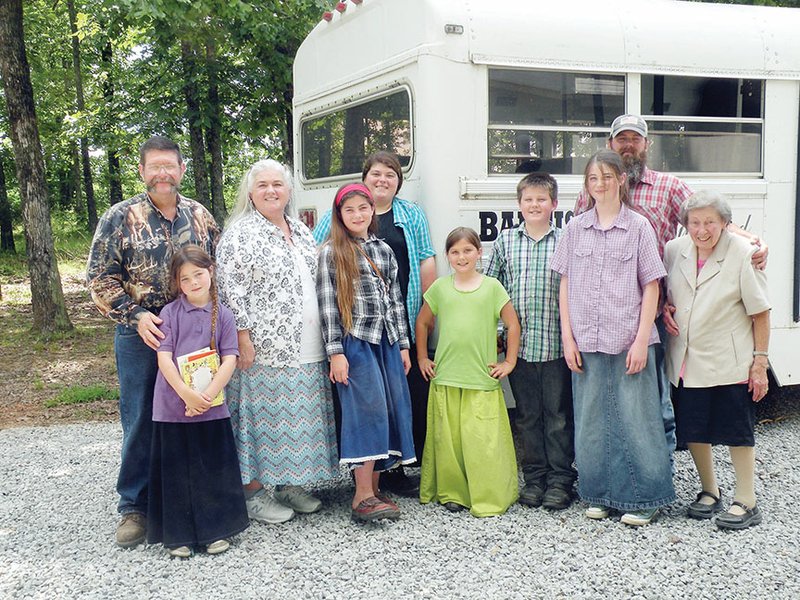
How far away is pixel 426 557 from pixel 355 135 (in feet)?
8.94

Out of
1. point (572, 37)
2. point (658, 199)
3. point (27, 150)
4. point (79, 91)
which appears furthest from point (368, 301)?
point (79, 91)

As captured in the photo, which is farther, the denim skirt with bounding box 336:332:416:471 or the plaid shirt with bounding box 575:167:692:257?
the plaid shirt with bounding box 575:167:692:257

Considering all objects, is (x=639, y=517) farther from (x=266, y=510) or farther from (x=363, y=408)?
(x=266, y=510)

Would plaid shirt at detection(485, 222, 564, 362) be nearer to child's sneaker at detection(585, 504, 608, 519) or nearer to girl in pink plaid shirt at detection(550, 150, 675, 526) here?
girl in pink plaid shirt at detection(550, 150, 675, 526)

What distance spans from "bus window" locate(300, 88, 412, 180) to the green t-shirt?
0.97 metres

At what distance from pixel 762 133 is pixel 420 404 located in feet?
8.99

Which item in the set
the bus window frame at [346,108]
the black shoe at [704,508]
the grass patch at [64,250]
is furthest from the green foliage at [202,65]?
the black shoe at [704,508]

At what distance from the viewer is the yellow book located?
11.0ft

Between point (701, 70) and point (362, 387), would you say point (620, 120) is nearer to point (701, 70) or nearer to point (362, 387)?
point (701, 70)

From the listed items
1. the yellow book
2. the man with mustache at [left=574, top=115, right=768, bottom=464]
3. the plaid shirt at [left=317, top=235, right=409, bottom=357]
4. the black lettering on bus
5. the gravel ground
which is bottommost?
the gravel ground

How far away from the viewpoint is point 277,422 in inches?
145

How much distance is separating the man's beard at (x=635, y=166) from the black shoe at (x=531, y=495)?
1627mm

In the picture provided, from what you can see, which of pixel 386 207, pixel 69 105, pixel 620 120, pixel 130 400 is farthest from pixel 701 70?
pixel 69 105

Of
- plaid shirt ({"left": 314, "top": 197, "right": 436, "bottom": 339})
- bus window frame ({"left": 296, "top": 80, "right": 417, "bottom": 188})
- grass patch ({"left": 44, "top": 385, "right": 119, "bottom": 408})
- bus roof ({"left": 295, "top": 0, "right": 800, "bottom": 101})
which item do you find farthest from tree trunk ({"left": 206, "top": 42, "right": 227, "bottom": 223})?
plaid shirt ({"left": 314, "top": 197, "right": 436, "bottom": 339})
